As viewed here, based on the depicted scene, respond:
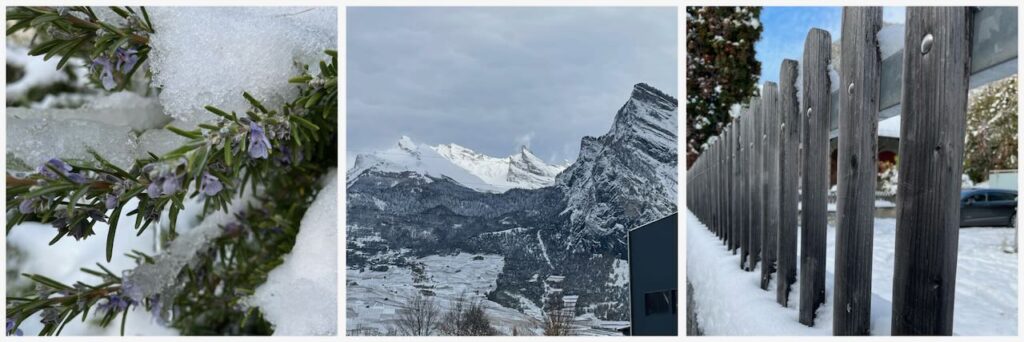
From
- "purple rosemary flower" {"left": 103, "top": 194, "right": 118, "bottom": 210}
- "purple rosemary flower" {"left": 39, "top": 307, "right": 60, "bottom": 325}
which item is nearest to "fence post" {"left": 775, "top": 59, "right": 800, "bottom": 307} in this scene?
"purple rosemary flower" {"left": 103, "top": 194, "right": 118, "bottom": 210}

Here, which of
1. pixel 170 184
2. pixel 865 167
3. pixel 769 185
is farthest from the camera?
pixel 769 185

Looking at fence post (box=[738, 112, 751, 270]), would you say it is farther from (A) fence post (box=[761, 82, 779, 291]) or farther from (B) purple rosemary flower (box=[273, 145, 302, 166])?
(B) purple rosemary flower (box=[273, 145, 302, 166])

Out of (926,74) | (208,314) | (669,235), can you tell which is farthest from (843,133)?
(208,314)

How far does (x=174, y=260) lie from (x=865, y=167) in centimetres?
108

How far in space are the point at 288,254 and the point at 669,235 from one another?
64 centimetres

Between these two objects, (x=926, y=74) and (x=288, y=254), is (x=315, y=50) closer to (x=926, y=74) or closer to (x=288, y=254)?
(x=288, y=254)

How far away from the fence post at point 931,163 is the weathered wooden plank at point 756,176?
23.6 inches

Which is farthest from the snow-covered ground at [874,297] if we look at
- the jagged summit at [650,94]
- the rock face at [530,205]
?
the jagged summit at [650,94]

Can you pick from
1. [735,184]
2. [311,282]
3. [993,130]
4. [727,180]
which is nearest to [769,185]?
[735,184]

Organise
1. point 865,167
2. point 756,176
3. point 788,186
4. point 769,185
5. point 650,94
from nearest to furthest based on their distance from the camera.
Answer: point 865,167 → point 650,94 → point 788,186 → point 769,185 → point 756,176

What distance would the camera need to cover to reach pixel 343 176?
2.75 feet

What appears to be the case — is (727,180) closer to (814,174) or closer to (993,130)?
(993,130)

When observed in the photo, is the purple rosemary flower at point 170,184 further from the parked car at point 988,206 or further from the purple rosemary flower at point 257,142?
the parked car at point 988,206

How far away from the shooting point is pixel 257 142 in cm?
64
